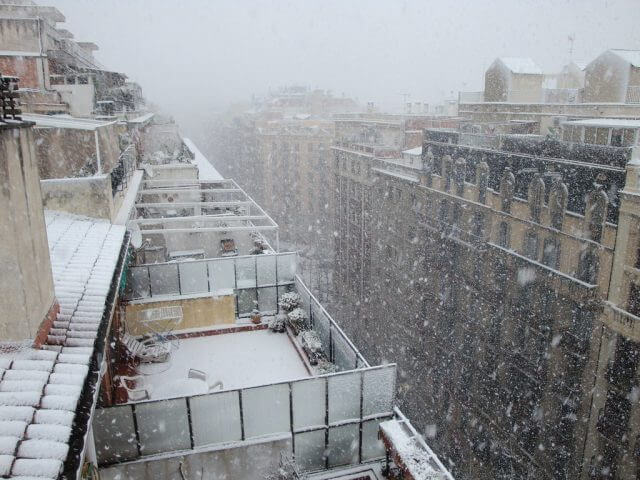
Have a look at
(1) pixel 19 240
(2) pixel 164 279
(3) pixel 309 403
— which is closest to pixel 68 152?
(2) pixel 164 279

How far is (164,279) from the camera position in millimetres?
12820

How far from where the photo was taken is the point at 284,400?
8.41 metres

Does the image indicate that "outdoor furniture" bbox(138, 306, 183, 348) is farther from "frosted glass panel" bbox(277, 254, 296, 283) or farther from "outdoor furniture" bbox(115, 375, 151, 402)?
"frosted glass panel" bbox(277, 254, 296, 283)

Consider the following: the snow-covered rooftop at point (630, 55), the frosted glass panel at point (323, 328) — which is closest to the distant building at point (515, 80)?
the snow-covered rooftop at point (630, 55)

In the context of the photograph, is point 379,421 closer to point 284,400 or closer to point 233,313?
point 284,400

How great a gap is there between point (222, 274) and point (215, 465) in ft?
→ 18.6

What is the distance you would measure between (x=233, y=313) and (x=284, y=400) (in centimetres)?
511

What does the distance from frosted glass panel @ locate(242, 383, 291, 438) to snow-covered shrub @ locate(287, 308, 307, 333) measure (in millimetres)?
3768

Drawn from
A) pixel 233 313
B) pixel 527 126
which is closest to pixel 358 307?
pixel 527 126

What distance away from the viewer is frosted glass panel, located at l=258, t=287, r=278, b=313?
44.8ft

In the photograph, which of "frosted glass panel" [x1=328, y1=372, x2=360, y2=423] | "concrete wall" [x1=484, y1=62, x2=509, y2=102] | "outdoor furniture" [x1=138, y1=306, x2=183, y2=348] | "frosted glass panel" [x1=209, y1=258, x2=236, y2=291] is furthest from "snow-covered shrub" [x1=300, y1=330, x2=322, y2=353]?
"concrete wall" [x1=484, y1=62, x2=509, y2=102]

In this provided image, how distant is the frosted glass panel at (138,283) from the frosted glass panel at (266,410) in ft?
18.6

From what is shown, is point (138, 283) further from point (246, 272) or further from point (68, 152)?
point (68, 152)

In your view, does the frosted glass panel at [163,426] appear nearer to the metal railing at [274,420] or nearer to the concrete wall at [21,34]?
the metal railing at [274,420]
